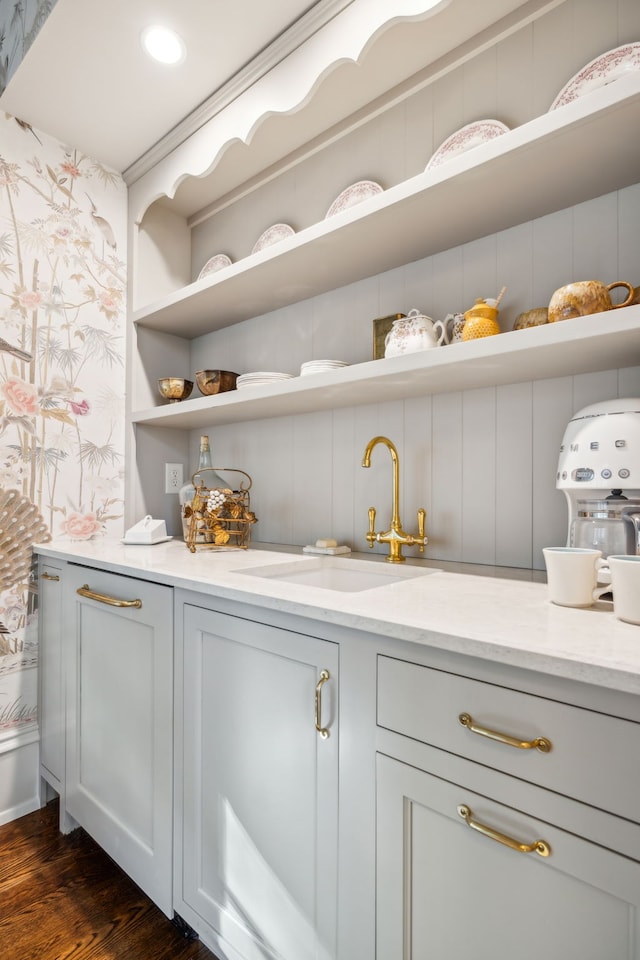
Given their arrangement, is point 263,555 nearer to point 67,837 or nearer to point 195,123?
point 67,837

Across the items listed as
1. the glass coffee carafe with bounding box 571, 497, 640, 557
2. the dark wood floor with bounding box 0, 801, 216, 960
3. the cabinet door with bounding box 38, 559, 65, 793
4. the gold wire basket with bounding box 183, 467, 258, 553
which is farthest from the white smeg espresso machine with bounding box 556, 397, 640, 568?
the cabinet door with bounding box 38, 559, 65, 793

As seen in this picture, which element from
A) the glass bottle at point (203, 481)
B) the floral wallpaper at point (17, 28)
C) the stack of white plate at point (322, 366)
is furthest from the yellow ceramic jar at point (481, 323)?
the floral wallpaper at point (17, 28)

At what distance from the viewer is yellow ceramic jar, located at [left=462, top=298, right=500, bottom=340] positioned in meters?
1.15

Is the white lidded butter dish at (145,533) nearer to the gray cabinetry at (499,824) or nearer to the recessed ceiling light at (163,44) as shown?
the gray cabinetry at (499,824)

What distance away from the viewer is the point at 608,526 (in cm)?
96

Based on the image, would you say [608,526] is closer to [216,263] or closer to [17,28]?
[216,263]

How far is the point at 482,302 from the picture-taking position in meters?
1.20

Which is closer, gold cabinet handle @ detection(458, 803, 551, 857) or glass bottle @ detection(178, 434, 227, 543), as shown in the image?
gold cabinet handle @ detection(458, 803, 551, 857)

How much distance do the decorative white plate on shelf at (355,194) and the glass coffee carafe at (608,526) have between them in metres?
1.12

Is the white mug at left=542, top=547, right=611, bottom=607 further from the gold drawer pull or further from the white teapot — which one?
the white teapot

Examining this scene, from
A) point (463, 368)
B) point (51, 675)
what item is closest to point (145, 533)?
point (51, 675)

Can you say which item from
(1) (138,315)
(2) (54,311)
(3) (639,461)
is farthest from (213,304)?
(3) (639,461)

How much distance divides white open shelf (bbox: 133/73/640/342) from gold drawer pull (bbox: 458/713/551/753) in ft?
2.67

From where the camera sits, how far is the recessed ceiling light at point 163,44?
1.37 meters
